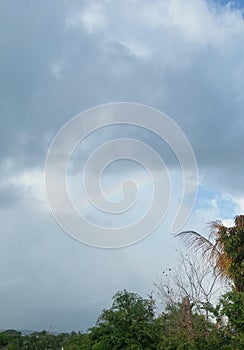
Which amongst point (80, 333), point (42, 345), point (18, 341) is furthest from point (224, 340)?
point (18, 341)

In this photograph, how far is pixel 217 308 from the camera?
56.0 ft

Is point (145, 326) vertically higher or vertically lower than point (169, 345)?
higher

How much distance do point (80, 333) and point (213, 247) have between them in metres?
8.82

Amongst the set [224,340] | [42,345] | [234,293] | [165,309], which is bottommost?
[224,340]

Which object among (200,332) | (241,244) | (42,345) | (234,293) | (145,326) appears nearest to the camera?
(234,293)

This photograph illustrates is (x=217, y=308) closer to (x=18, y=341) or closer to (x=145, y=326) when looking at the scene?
(x=145, y=326)

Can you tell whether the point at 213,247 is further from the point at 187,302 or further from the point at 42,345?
the point at 42,345

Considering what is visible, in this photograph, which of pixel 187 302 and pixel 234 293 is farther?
pixel 187 302

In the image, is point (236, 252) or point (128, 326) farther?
point (128, 326)

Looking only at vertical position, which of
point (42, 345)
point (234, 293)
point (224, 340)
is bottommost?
point (224, 340)

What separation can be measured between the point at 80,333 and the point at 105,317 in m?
4.24

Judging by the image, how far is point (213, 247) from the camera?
20.9 metres

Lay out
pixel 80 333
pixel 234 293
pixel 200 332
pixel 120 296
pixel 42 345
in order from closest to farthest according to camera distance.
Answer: pixel 234 293 → pixel 200 332 → pixel 120 296 → pixel 80 333 → pixel 42 345

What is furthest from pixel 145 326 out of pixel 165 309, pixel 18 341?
pixel 18 341
